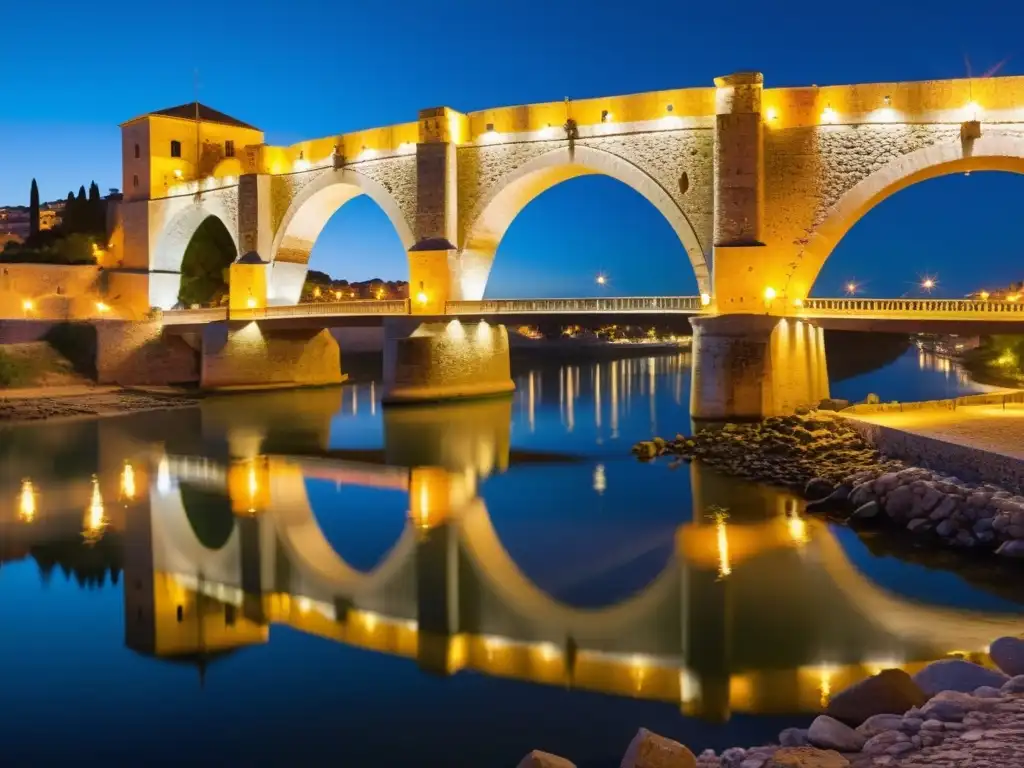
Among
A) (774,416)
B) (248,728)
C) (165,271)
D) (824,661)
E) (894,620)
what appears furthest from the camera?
(165,271)

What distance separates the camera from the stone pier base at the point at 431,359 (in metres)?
20.5

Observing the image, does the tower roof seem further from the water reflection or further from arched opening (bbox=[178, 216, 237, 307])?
the water reflection

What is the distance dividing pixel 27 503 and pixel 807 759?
10.7 m

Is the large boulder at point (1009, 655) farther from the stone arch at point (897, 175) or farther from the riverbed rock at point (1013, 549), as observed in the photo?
the stone arch at point (897, 175)

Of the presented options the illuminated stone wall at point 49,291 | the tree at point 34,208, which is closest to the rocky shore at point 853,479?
the illuminated stone wall at point 49,291

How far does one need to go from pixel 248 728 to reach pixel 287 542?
458 cm

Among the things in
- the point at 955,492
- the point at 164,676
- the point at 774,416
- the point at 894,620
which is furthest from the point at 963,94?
the point at 164,676

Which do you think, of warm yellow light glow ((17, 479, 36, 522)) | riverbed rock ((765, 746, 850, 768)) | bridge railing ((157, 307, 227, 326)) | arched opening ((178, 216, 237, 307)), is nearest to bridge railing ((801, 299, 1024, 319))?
riverbed rock ((765, 746, 850, 768))

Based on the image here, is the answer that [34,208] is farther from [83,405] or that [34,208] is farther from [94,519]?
[94,519]

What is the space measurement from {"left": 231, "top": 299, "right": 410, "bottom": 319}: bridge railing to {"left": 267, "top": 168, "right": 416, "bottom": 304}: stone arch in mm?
1449

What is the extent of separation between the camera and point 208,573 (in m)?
8.75

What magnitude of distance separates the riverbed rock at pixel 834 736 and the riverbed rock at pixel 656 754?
0.81 meters

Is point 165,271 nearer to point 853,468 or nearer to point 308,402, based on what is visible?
point 308,402

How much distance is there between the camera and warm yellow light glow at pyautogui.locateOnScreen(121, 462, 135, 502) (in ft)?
40.1
